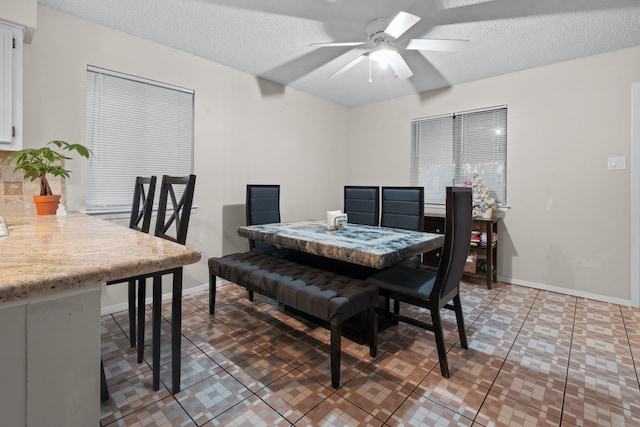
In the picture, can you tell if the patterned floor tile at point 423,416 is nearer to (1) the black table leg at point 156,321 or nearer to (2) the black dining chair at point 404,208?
(1) the black table leg at point 156,321

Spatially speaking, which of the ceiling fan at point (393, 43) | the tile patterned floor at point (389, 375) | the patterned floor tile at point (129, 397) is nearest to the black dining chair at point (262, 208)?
the tile patterned floor at point (389, 375)

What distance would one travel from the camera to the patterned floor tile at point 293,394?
1539 millimetres

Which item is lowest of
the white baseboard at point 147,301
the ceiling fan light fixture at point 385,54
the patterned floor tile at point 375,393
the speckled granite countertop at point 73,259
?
the patterned floor tile at point 375,393

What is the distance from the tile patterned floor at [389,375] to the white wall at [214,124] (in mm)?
1187

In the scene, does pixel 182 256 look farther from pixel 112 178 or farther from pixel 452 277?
pixel 112 178

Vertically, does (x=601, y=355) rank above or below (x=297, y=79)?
below

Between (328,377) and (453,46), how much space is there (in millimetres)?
2417

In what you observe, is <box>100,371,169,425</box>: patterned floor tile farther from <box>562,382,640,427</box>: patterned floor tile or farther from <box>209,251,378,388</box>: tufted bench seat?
<box>562,382,640,427</box>: patterned floor tile

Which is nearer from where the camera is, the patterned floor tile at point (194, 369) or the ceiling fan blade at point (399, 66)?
the patterned floor tile at point (194, 369)

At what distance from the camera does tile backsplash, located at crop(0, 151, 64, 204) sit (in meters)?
2.24

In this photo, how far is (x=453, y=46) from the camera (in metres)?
2.31

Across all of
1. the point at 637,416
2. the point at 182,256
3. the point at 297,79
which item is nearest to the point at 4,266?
the point at 182,256

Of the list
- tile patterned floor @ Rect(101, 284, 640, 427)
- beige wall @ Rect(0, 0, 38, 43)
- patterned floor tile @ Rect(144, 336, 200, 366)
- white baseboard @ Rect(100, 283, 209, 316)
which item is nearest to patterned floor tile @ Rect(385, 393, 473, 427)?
tile patterned floor @ Rect(101, 284, 640, 427)

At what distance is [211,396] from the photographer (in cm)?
164
